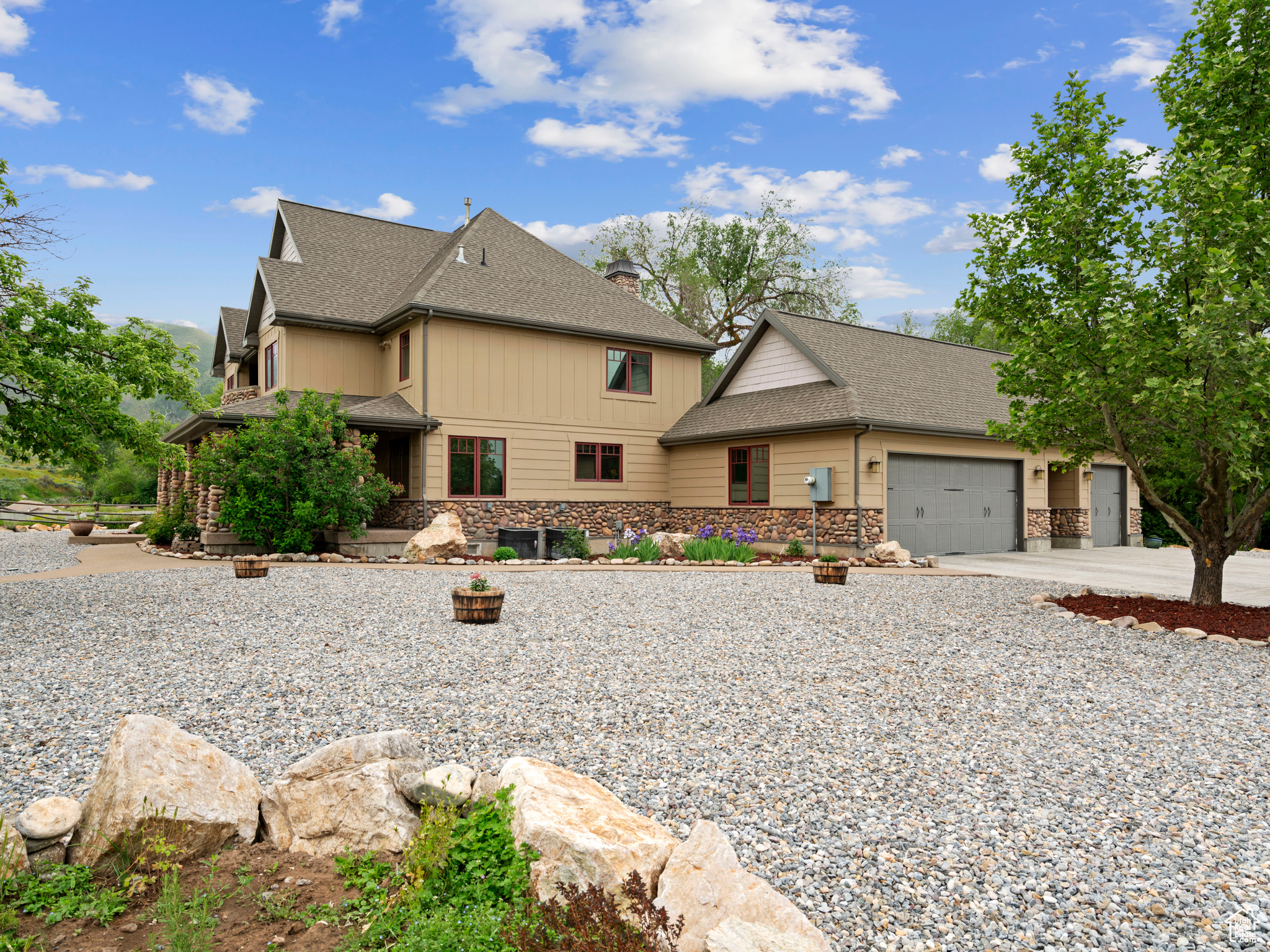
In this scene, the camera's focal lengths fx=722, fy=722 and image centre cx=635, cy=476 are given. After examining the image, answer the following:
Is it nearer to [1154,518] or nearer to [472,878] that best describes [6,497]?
[472,878]

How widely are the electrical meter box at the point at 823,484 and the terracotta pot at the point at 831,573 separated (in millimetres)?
4287

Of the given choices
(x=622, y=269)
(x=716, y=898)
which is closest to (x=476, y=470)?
(x=622, y=269)

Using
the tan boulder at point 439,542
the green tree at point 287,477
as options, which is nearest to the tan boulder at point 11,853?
the tan boulder at point 439,542

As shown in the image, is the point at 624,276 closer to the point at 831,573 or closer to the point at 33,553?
the point at 831,573

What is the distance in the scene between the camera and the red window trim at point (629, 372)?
1886cm

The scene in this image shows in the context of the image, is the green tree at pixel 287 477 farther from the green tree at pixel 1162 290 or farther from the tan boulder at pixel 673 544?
the green tree at pixel 1162 290

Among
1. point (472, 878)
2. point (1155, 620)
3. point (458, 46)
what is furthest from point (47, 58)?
point (1155, 620)

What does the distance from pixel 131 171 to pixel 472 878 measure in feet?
535

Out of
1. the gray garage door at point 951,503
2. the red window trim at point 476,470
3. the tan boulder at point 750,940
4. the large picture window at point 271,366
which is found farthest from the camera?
the large picture window at point 271,366

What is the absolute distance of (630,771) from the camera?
3.81 m

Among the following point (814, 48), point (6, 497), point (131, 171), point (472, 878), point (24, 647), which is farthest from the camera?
point (131, 171)

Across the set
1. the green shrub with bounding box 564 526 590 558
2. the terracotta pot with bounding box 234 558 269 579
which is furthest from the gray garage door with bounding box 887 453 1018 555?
the terracotta pot with bounding box 234 558 269 579

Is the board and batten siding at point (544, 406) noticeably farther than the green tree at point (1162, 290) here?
Yes

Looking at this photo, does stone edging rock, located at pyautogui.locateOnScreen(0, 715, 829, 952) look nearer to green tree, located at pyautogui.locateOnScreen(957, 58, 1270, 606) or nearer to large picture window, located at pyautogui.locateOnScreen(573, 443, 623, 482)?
green tree, located at pyautogui.locateOnScreen(957, 58, 1270, 606)
